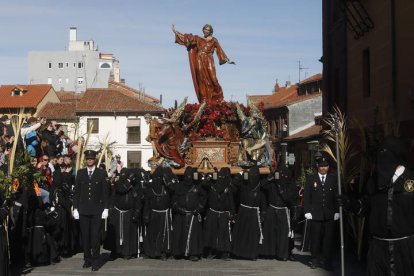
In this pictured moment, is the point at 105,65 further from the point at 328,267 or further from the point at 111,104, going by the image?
the point at 328,267

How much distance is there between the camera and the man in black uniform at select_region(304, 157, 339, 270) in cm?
1351

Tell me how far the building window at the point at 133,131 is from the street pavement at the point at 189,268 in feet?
171

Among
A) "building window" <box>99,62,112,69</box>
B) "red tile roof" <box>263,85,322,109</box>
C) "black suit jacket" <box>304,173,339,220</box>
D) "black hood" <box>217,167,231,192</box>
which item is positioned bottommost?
"black suit jacket" <box>304,173,339,220</box>

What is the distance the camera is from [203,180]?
1523 centimetres

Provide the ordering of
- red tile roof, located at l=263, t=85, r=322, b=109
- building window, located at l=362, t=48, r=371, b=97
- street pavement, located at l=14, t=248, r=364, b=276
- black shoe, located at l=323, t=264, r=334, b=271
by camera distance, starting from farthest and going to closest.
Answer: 1. red tile roof, located at l=263, t=85, r=322, b=109
2. building window, located at l=362, t=48, r=371, b=97
3. black shoe, located at l=323, t=264, r=334, b=271
4. street pavement, located at l=14, t=248, r=364, b=276

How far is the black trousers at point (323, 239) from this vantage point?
1344 cm

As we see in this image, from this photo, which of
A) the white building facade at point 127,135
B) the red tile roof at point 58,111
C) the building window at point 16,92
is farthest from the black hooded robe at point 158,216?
the building window at point 16,92

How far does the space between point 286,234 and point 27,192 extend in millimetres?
5269

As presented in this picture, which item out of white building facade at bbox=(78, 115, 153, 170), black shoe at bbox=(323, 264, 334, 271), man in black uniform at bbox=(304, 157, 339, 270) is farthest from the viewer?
white building facade at bbox=(78, 115, 153, 170)

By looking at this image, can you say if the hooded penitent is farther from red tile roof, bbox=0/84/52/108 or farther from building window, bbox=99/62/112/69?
building window, bbox=99/62/112/69

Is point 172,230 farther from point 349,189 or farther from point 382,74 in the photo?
point 382,74

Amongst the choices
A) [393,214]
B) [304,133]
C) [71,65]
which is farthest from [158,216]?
[71,65]

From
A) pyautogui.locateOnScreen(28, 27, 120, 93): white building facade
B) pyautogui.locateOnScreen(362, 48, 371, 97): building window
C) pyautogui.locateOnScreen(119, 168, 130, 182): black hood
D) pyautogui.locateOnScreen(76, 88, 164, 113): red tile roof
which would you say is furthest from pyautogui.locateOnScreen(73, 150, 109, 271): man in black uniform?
pyautogui.locateOnScreen(28, 27, 120, 93): white building facade

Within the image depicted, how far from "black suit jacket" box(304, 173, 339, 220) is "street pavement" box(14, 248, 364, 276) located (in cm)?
Result: 105
